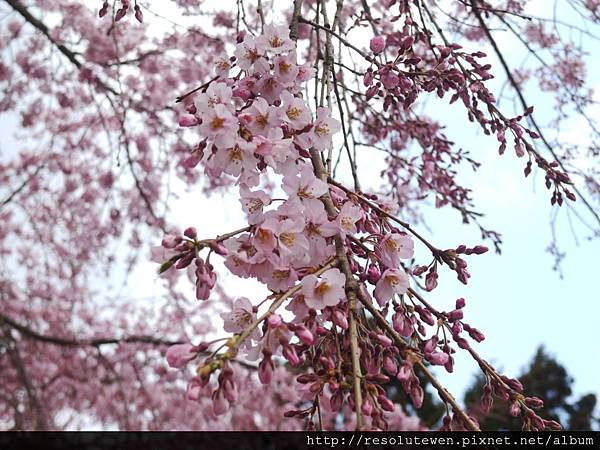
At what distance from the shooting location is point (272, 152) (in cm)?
111

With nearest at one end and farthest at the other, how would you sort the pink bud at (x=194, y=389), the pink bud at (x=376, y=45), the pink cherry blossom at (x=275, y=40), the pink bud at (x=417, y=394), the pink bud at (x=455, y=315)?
the pink bud at (x=194, y=389) < the pink bud at (x=417, y=394) < the pink bud at (x=455, y=315) < the pink cherry blossom at (x=275, y=40) < the pink bud at (x=376, y=45)

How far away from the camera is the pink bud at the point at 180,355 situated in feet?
2.88

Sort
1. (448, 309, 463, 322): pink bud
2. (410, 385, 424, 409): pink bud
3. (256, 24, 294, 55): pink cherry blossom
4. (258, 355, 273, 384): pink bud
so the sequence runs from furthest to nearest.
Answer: (256, 24, 294, 55): pink cherry blossom < (448, 309, 463, 322): pink bud < (410, 385, 424, 409): pink bud < (258, 355, 273, 384): pink bud

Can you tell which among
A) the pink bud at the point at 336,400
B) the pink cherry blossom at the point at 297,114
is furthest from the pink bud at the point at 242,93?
the pink bud at the point at 336,400

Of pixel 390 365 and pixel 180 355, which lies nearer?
pixel 180 355

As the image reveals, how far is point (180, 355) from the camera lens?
2.88 feet

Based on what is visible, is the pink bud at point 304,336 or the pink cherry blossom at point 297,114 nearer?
the pink bud at point 304,336

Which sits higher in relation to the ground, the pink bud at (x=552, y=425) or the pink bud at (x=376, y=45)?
the pink bud at (x=376, y=45)

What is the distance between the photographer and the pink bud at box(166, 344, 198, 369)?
0.88 metres

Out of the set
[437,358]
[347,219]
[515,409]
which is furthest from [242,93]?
[515,409]

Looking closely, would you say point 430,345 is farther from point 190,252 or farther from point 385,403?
point 190,252

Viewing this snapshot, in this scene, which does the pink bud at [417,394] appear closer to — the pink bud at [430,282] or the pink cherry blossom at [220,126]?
the pink bud at [430,282]

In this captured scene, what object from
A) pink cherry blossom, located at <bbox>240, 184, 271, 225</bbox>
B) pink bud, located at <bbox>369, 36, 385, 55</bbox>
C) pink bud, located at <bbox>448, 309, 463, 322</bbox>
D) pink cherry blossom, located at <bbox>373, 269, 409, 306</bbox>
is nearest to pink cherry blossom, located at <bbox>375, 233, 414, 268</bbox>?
pink cherry blossom, located at <bbox>373, 269, 409, 306</bbox>

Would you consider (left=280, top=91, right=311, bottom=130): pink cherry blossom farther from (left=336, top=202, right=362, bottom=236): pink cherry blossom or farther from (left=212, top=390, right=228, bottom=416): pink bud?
(left=212, top=390, right=228, bottom=416): pink bud
